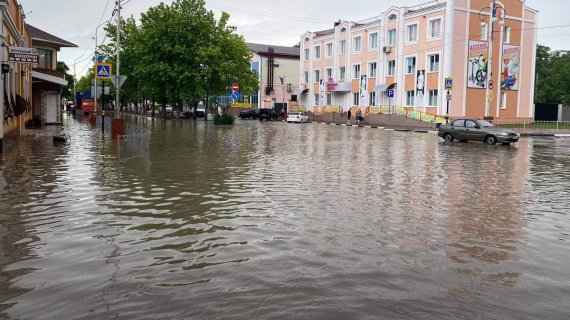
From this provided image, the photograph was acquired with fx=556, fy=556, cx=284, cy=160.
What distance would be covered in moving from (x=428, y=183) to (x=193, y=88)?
43191 millimetres

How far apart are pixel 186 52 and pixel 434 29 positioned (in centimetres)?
2352

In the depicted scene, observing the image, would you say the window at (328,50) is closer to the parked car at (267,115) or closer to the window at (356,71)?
the window at (356,71)

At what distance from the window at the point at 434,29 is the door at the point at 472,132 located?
2363cm

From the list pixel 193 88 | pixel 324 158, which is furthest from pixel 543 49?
pixel 324 158

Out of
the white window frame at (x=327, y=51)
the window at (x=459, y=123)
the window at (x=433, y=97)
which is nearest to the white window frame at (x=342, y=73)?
the white window frame at (x=327, y=51)

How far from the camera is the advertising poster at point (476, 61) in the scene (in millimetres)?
50906

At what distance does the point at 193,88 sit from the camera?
5416cm

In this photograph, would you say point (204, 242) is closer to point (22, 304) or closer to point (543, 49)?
point (22, 304)

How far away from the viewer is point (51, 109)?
141ft

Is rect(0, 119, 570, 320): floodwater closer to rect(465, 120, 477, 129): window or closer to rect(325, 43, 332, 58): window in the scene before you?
rect(465, 120, 477, 129): window

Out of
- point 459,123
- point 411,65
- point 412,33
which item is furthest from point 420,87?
point 459,123

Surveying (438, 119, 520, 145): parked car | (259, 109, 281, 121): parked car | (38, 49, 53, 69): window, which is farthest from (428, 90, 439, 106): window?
(38, 49, 53, 69): window

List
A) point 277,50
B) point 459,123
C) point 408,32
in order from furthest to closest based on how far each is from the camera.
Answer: point 277,50 → point 408,32 → point 459,123

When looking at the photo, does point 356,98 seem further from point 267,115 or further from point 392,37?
point 267,115
